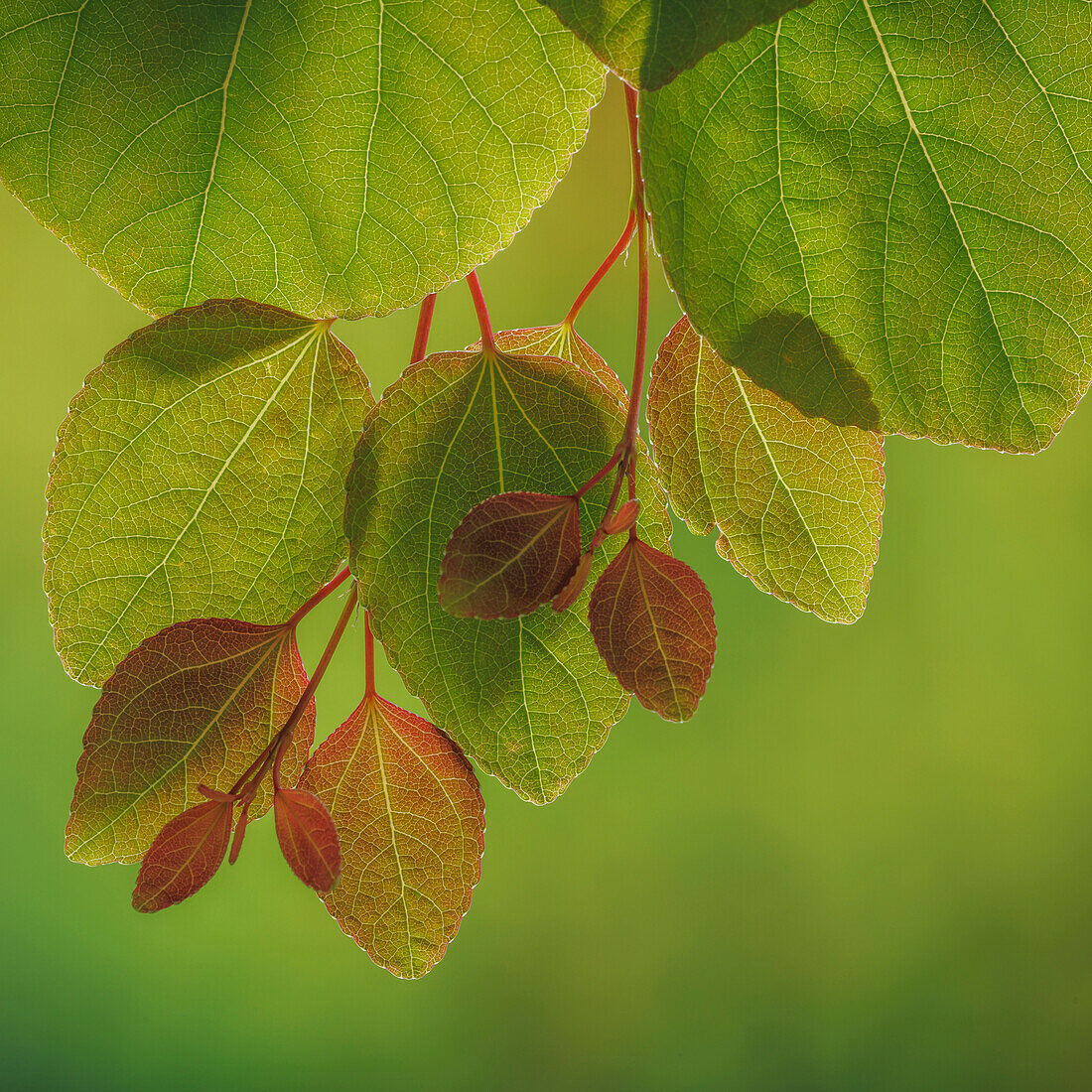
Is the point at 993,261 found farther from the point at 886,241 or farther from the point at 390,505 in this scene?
the point at 390,505

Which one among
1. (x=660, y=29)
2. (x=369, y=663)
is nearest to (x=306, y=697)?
(x=369, y=663)

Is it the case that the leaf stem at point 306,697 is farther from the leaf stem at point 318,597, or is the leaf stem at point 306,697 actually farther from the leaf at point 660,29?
the leaf at point 660,29

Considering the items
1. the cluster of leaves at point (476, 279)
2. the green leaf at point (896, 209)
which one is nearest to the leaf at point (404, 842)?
the cluster of leaves at point (476, 279)

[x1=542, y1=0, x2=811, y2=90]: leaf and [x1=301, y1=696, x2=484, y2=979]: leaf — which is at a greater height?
[x1=542, y1=0, x2=811, y2=90]: leaf

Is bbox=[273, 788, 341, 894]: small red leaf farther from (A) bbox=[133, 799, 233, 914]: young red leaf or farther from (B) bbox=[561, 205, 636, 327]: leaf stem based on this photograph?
(B) bbox=[561, 205, 636, 327]: leaf stem

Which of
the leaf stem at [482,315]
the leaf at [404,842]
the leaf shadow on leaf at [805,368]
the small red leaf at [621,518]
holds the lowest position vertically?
the leaf at [404,842]

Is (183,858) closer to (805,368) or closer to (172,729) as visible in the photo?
(172,729)

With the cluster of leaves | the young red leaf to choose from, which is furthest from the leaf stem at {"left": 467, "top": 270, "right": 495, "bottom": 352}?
the young red leaf
